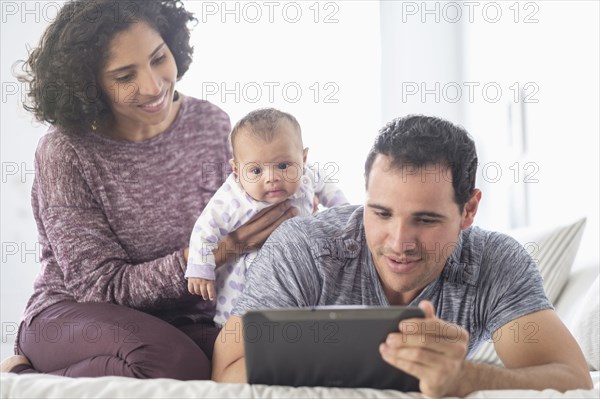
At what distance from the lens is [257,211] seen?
184cm

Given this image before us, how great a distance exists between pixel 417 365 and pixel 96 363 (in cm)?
85

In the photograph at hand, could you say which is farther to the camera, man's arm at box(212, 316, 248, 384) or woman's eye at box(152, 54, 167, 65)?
woman's eye at box(152, 54, 167, 65)

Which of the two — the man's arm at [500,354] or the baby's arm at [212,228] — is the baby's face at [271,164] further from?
the man's arm at [500,354]

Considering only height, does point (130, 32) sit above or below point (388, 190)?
above

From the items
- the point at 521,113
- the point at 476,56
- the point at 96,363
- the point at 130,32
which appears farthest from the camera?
the point at 476,56

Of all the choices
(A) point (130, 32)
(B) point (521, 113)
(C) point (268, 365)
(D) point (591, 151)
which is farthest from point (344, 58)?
(C) point (268, 365)

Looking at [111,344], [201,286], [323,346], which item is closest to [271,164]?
[201,286]

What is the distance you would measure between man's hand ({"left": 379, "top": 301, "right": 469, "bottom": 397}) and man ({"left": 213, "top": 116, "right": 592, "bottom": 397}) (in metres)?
0.22

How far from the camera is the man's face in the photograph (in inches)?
59.5

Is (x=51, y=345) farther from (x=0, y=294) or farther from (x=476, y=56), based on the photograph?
(x=476, y=56)

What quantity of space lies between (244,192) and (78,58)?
0.55 metres

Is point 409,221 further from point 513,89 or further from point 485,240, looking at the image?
point 513,89

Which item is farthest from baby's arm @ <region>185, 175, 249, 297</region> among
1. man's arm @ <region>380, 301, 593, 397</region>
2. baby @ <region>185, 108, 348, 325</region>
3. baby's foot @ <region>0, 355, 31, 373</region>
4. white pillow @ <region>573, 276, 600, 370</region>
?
white pillow @ <region>573, 276, 600, 370</region>

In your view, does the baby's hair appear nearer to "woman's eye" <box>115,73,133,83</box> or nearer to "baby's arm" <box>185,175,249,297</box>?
"baby's arm" <box>185,175,249,297</box>
